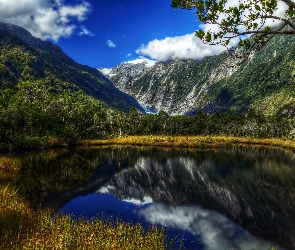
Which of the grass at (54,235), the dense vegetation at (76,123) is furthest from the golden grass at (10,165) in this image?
the grass at (54,235)

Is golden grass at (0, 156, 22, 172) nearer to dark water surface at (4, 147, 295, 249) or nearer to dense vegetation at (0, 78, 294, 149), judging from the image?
dark water surface at (4, 147, 295, 249)

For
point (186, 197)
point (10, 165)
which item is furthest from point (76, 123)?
point (186, 197)

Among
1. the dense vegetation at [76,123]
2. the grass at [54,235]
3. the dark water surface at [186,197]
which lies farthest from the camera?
the dense vegetation at [76,123]

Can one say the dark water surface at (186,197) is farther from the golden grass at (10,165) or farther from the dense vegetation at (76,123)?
the dense vegetation at (76,123)

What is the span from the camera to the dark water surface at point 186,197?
23.2 m

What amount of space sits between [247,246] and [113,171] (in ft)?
112

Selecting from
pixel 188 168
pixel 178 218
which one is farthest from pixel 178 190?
pixel 188 168

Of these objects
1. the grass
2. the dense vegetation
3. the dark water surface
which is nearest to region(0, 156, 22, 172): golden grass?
Answer: the dark water surface

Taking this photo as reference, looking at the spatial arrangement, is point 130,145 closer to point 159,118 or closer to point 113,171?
point 113,171

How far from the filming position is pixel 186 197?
3419 cm

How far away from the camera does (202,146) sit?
311 ft

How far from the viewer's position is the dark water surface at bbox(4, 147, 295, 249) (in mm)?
23188

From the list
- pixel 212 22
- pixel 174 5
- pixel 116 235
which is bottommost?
pixel 116 235

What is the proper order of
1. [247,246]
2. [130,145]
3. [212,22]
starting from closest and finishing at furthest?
[212,22], [247,246], [130,145]
